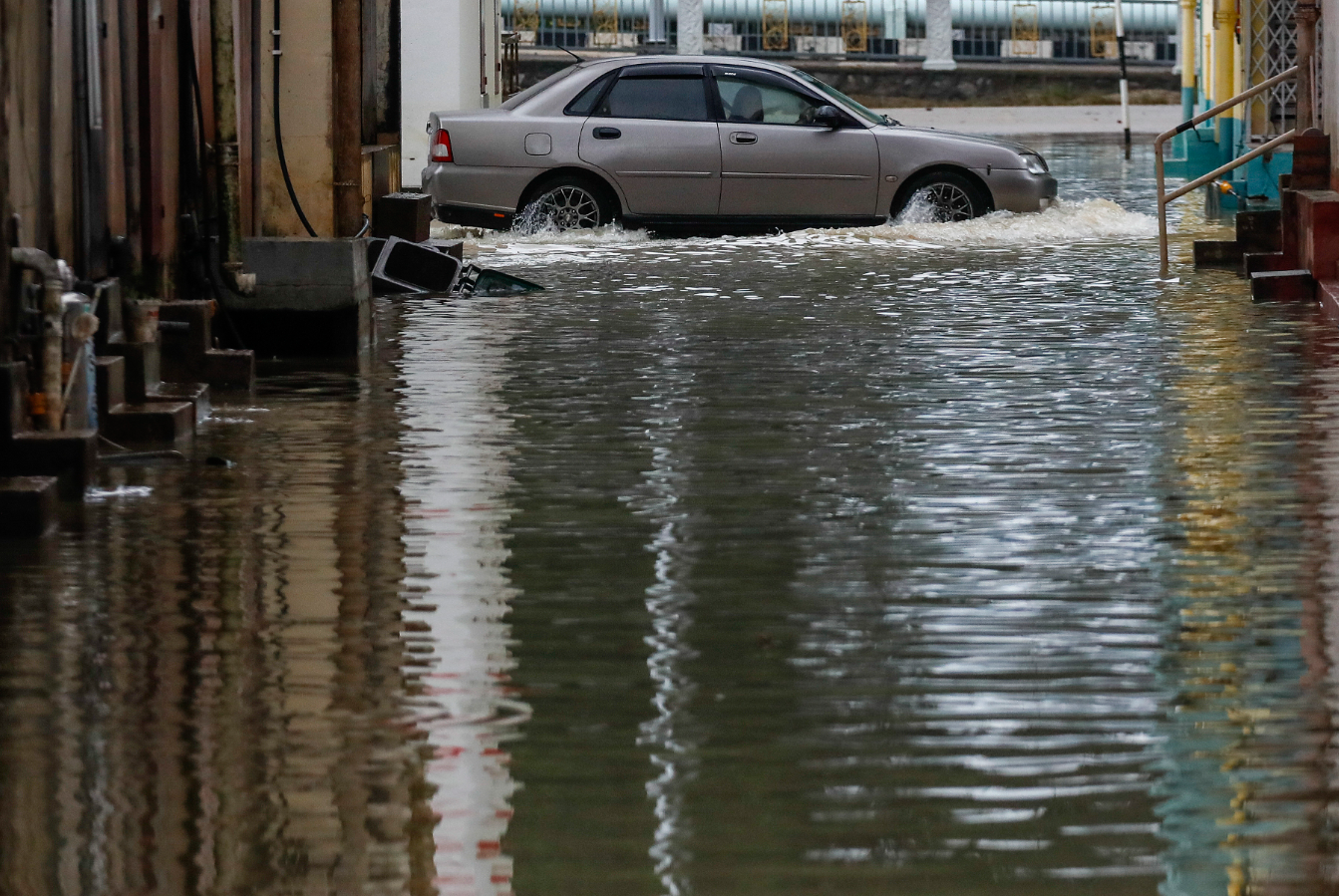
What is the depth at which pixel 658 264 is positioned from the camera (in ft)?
52.3

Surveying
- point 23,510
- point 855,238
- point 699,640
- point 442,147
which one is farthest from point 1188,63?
point 699,640

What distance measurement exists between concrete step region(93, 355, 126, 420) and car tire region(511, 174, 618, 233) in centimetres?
913

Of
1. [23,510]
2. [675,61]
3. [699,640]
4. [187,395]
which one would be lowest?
[699,640]

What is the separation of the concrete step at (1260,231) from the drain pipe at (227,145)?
707 centimetres

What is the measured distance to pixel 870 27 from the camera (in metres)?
51.5

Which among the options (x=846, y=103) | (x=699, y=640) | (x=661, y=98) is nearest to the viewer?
(x=699, y=640)

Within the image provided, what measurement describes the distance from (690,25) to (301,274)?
1568 inches

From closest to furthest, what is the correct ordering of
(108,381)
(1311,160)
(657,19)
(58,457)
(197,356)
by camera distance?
(58,457)
(108,381)
(197,356)
(1311,160)
(657,19)

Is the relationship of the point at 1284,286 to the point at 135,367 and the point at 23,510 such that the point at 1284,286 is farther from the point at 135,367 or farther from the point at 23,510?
the point at 23,510

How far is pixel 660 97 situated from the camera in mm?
17797

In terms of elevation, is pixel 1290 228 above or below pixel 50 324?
above

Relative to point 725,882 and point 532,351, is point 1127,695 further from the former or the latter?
point 532,351

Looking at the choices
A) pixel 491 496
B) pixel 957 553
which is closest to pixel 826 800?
pixel 957 553

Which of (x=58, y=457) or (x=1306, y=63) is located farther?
(x=1306, y=63)
